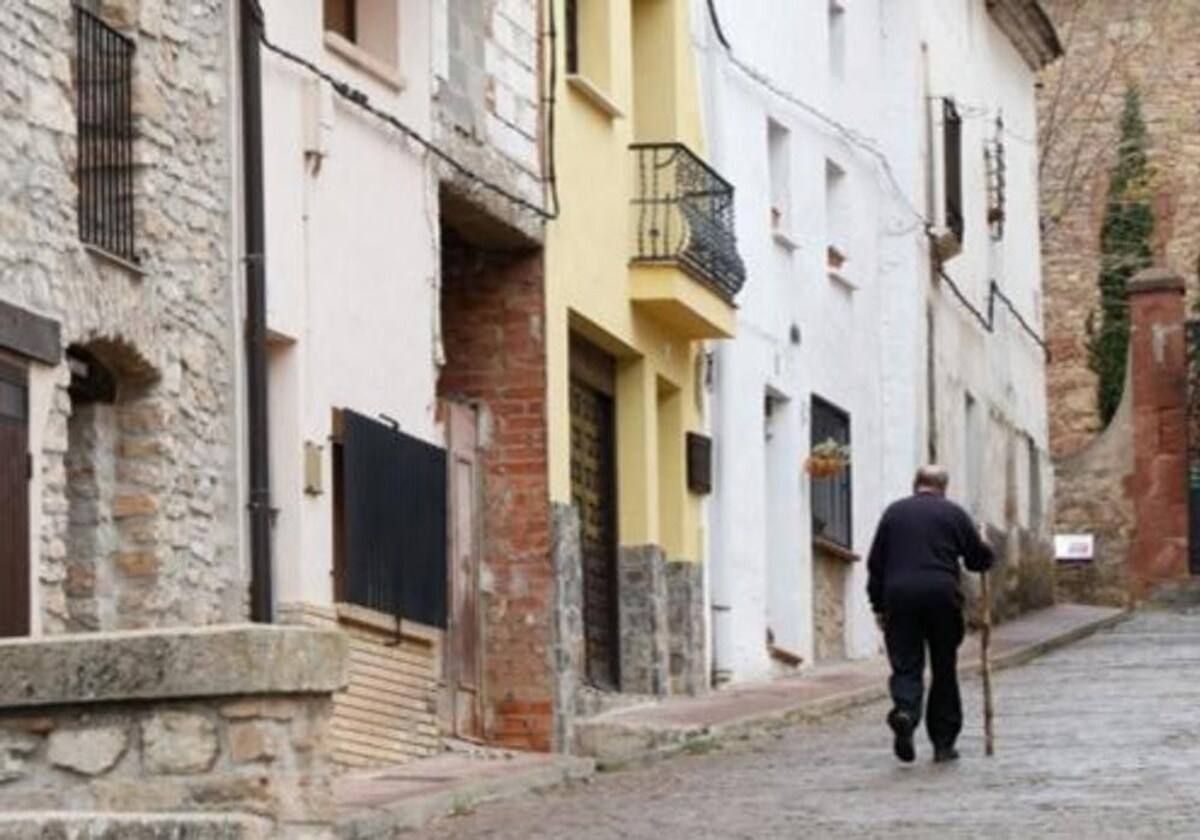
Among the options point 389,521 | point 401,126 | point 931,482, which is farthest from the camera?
point 401,126

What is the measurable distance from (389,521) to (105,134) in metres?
4.13

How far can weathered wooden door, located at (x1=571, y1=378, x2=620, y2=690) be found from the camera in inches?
1052

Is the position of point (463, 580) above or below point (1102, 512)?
below

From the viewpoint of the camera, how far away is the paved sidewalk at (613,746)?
714 inches

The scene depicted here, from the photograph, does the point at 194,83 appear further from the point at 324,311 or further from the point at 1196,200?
the point at 1196,200

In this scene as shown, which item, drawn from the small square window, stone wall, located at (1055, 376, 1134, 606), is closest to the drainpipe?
the small square window

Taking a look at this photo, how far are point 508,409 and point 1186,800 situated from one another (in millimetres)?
7920

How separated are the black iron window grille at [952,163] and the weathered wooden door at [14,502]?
76.5 ft

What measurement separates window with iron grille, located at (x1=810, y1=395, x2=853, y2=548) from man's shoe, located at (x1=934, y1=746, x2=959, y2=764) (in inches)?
490

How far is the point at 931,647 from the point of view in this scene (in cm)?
2039

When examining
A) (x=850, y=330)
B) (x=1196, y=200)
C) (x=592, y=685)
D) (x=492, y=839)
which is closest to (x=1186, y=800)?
(x=492, y=839)

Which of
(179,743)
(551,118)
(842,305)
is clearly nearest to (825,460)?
(842,305)

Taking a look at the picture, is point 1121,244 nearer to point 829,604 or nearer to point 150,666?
point 829,604

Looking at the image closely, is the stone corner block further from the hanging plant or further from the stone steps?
the hanging plant
